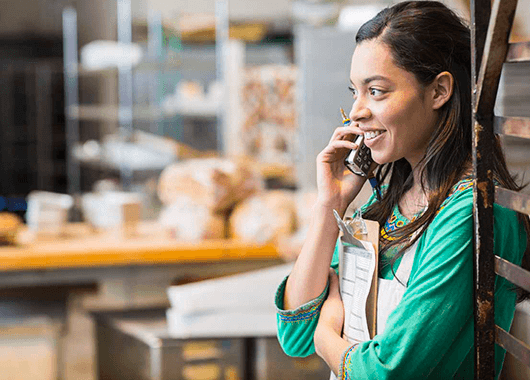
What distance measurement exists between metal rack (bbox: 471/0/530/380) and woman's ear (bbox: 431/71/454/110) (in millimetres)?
80

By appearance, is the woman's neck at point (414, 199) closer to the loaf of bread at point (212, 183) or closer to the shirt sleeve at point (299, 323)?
the shirt sleeve at point (299, 323)

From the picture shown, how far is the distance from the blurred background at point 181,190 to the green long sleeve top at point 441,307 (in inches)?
8.6

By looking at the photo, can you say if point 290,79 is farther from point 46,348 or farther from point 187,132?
point 46,348

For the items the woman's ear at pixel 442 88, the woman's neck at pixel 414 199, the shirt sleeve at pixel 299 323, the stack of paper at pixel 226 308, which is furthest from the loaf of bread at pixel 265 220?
the woman's ear at pixel 442 88

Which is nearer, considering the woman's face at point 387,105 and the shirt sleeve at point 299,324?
the woman's face at point 387,105

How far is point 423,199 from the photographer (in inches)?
38.7

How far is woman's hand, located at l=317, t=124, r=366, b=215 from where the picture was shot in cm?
106

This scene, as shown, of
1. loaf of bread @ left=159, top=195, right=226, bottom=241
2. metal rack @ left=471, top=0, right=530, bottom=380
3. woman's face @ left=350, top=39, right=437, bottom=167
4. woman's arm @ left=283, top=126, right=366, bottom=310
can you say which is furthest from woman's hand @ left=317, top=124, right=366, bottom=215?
loaf of bread @ left=159, top=195, right=226, bottom=241

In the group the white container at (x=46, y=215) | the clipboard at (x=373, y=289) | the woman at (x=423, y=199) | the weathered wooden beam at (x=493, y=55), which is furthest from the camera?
the white container at (x=46, y=215)

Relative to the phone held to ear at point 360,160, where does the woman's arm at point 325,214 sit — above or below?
below

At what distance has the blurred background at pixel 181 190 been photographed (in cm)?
252

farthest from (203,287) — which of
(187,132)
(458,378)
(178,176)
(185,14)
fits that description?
(185,14)

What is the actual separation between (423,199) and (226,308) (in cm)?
147

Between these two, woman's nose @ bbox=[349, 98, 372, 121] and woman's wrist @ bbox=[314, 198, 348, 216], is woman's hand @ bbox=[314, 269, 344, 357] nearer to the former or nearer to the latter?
woman's wrist @ bbox=[314, 198, 348, 216]
